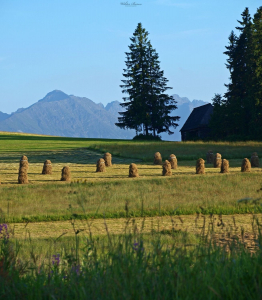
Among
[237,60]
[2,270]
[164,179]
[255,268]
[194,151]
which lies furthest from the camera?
[237,60]

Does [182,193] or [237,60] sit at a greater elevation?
[237,60]

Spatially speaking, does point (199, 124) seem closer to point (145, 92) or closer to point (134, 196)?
point (145, 92)

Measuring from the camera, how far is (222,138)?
5828 cm

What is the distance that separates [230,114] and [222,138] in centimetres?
385

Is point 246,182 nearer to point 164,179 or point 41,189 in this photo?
point 164,179

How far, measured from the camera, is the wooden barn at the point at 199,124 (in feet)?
231

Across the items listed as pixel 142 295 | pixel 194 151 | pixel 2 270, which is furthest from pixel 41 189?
pixel 194 151

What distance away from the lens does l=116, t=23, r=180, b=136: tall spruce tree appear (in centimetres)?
7225

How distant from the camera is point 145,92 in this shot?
238 feet

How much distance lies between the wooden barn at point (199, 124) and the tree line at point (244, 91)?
270 inches

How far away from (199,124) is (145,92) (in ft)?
Result: 34.1

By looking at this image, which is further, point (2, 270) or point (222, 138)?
point (222, 138)

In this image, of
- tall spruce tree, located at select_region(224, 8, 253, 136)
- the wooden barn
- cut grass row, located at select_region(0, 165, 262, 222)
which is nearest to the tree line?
tall spruce tree, located at select_region(224, 8, 253, 136)

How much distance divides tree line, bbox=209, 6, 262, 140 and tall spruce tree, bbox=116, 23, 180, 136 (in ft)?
38.3
